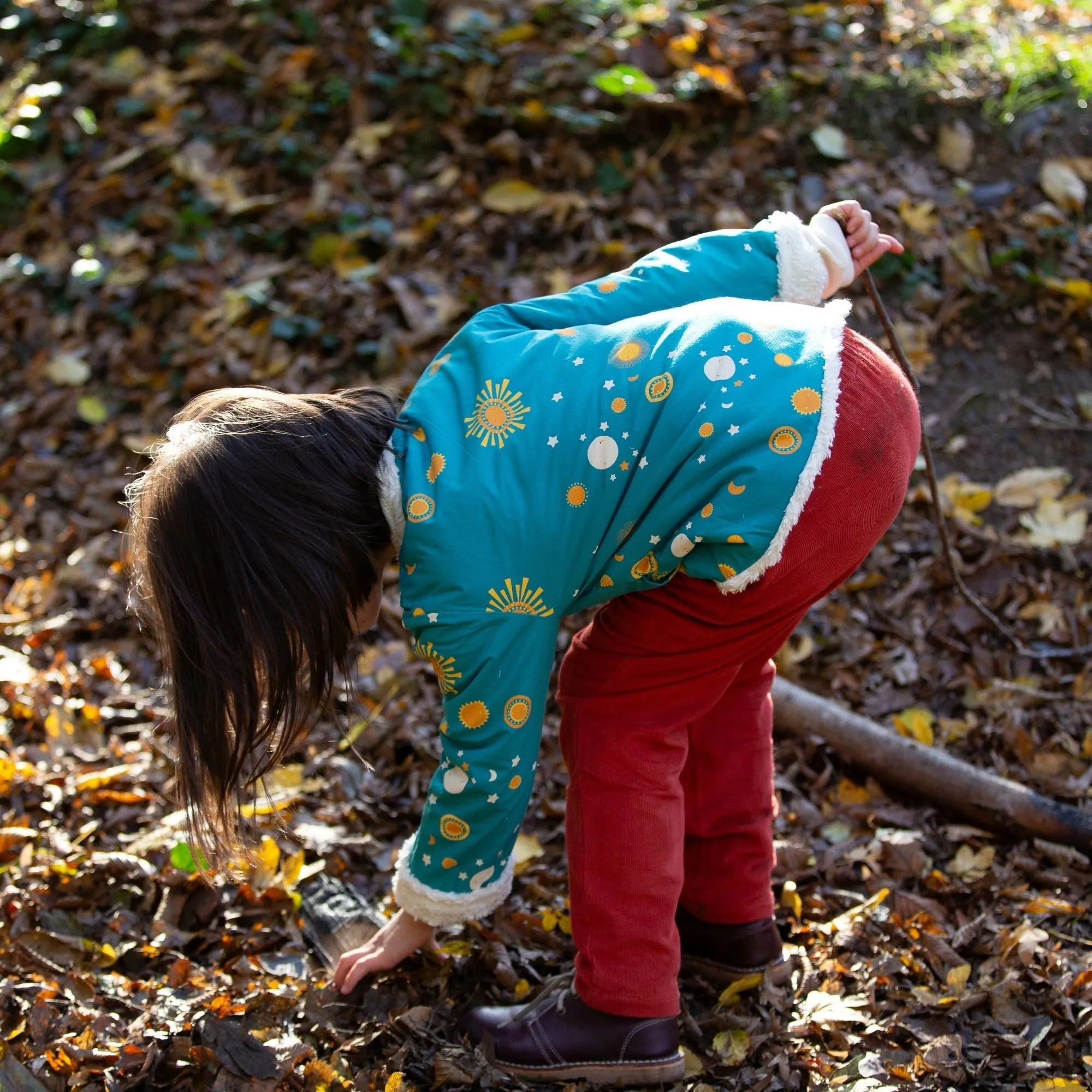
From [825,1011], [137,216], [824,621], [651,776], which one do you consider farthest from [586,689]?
[137,216]

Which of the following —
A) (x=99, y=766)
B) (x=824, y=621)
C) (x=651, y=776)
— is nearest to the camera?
(x=651, y=776)

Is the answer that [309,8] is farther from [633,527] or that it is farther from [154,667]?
[633,527]

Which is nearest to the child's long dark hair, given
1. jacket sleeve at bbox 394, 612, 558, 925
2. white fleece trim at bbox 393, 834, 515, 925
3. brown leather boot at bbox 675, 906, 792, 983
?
jacket sleeve at bbox 394, 612, 558, 925

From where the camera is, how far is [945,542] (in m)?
2.43

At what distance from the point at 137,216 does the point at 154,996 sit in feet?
10.7

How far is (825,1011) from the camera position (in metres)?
2.01

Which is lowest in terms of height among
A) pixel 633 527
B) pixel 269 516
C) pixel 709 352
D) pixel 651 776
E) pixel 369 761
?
pixel 369 761

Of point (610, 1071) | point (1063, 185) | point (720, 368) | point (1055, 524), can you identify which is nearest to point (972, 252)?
point (1063, 185)

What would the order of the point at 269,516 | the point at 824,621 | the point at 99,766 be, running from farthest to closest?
1. the point at 824,621
2. the point at 99,766
3. the point at 269,516

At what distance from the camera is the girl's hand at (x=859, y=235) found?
6.59 feet

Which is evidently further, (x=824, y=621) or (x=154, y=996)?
(x=824, y=621)

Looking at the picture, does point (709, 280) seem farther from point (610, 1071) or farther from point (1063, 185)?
point (1063, 185)

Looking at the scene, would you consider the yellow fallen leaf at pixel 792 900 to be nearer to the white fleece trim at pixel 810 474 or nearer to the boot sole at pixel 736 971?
the boot sole at pixel 736 971

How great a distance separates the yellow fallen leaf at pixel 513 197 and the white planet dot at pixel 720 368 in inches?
91.8
